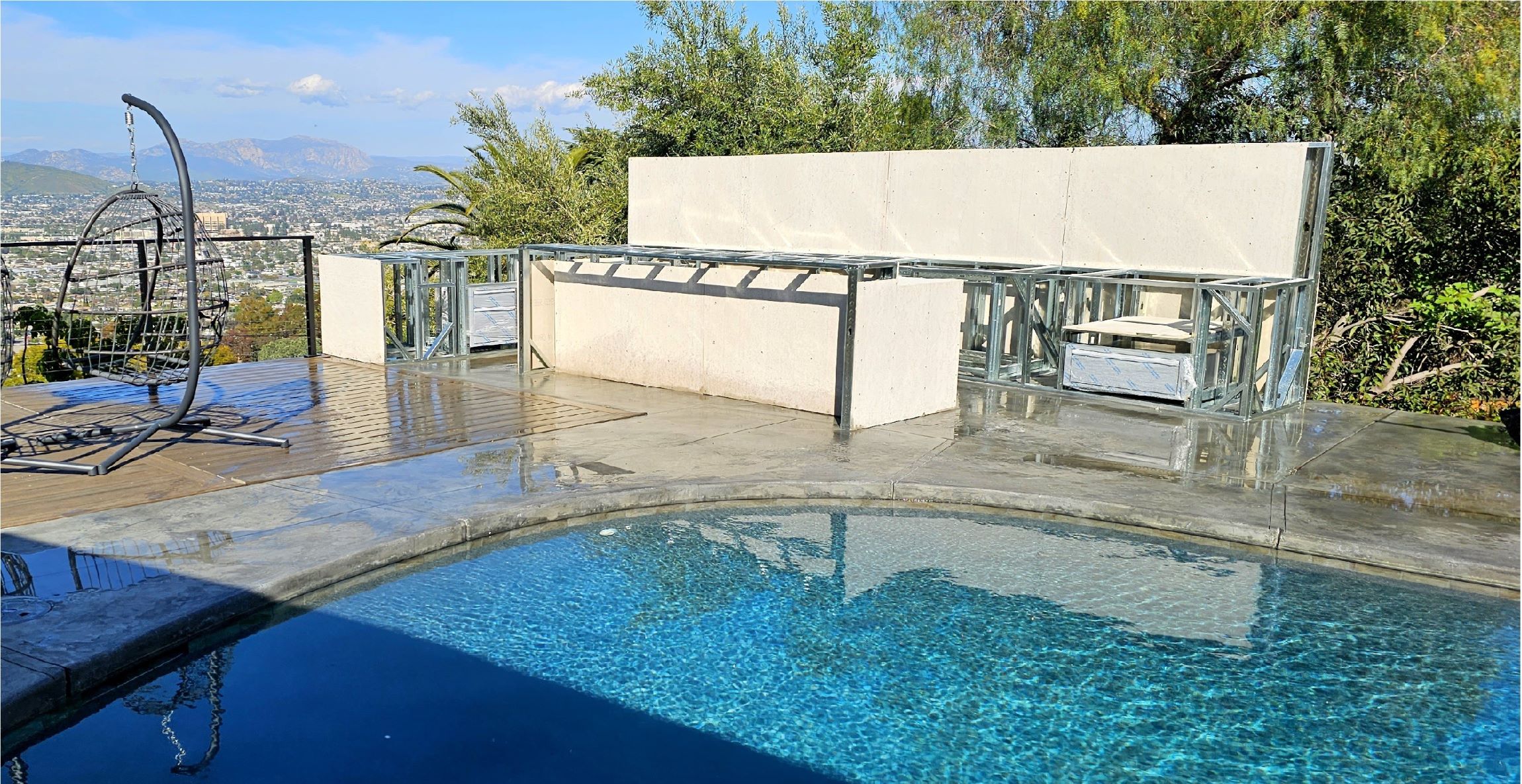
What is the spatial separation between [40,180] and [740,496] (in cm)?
1472

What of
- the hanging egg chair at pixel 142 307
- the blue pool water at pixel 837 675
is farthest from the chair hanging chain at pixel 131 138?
the blue pool water at pixel 837 675

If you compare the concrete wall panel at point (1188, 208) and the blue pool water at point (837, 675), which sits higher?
the concrete wall panel at point (1188, 208)

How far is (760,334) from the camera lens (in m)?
11.2

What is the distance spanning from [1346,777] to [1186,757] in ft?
2.01

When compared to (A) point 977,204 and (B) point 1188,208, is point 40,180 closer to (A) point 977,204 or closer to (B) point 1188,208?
(A) point 977,204

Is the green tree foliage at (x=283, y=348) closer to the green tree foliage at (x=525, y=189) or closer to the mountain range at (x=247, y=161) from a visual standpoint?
the mountain range at (x=247, y=161)

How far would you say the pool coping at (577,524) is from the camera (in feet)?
15.1

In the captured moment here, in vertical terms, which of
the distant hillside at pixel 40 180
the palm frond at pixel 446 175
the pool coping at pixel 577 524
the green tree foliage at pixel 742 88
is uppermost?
the green tree foliage at pixel 742 88

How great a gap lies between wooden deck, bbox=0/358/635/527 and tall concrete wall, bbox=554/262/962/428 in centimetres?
147

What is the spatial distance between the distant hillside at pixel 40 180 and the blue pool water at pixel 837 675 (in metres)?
9.08

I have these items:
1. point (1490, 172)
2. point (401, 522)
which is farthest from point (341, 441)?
point (1490, 172)

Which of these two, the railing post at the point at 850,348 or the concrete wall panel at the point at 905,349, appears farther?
the concrete wall panel at the point at 905,349

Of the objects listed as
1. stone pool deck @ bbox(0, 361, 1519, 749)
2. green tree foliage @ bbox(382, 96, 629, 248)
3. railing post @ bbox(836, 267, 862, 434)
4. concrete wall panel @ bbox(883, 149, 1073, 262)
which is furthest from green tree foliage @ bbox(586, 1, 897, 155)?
railing post @ bbox(836, 267, 862, 434)

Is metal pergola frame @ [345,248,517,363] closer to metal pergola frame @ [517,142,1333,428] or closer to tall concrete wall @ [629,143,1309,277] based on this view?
metal pergola frame @ [517,142,1333,428]
